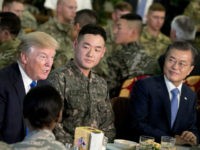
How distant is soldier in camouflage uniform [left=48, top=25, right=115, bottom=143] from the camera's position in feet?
13.3

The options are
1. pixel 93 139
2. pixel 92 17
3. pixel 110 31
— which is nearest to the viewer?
pixel 93 139

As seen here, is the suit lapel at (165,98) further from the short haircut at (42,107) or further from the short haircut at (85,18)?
the short haircut at (85,18)

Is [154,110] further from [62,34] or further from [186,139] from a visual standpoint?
[62,34]

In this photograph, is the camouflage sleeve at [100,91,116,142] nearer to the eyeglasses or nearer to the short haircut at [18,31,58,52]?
the eyeglasses

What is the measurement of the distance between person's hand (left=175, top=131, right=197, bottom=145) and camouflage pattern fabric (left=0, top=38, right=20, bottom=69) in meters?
1.76

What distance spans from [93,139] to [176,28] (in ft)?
11.8

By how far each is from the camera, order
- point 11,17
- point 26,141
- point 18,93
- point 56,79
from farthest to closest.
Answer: point 11,17 → point 56,79 → point 18,93 → point 26,141

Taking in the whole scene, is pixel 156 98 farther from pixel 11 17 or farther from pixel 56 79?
pixel 11 17

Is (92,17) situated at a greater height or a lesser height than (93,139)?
greater

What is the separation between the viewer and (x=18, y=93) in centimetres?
370

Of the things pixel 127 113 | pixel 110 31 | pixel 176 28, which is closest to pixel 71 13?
pixel 110 31

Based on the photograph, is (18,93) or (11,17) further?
(11,17)

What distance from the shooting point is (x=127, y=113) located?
458cm

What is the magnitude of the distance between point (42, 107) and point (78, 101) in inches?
46.2
